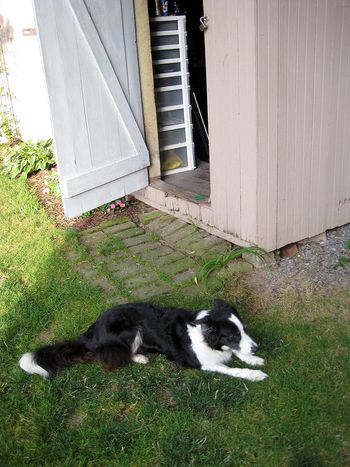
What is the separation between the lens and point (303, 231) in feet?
13.7

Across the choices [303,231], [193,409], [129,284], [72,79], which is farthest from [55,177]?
[193,409]

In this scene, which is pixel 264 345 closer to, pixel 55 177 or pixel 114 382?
pixel 114 382

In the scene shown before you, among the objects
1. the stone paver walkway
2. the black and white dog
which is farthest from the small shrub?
the black and white dog

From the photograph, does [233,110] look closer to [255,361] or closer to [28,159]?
[255,361]

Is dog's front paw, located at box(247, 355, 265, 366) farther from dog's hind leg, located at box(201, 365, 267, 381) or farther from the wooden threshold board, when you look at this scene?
the wooden threshold board

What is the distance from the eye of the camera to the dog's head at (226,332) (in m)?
2.83

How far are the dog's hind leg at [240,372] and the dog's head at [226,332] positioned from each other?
0.40 ft

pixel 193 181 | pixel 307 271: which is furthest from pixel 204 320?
pixel 193 181

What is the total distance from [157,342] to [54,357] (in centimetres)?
62

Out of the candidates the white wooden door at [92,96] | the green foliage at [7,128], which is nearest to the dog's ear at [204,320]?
the white wooden door at [92,96]

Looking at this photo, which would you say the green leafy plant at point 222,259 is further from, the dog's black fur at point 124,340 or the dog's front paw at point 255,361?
the dog's front paw at point 255,361

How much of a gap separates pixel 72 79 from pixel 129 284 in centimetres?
171

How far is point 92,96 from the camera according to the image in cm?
437

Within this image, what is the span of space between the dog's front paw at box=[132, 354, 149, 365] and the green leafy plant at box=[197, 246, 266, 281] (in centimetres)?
97
